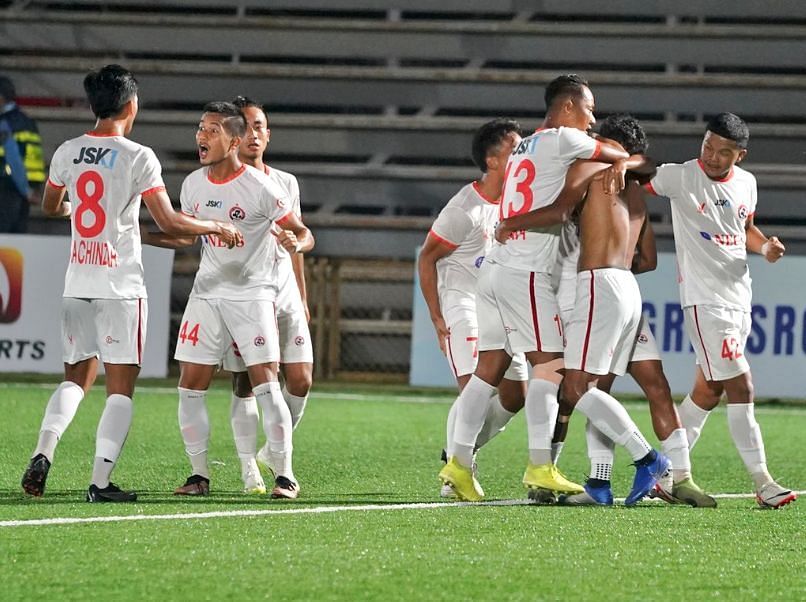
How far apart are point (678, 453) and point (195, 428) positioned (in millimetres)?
2140

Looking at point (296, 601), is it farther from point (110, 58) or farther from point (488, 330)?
point (110, 58)

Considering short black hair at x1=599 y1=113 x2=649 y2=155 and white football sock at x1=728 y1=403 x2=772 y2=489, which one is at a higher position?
short black hair at x1=599 y1=113 x2=649 y2=155

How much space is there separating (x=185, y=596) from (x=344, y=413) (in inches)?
304

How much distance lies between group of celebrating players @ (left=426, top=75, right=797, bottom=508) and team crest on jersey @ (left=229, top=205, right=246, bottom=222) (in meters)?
1.12

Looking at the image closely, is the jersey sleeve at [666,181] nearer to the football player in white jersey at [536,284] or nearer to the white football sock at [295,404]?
the football player in white jersey at [536,284]

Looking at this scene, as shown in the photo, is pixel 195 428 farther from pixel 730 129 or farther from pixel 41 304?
pixel 41 304

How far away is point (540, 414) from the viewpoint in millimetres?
6762

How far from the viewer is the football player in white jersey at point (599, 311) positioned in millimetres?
6492

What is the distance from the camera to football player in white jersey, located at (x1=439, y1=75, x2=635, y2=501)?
261 inches

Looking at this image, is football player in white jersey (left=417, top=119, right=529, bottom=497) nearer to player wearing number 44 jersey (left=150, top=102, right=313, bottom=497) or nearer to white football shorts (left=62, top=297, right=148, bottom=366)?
player wearing number 44 jersey (left=150, top=102, right=313, bottom=497)

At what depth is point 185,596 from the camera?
432 cm

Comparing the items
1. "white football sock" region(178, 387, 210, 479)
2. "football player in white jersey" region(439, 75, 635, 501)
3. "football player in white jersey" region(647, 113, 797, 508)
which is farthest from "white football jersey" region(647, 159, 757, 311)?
"white football sock" region(178, 387, 210, 479)

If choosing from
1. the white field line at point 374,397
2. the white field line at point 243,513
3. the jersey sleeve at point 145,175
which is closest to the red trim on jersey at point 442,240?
the white field line at point 243,513

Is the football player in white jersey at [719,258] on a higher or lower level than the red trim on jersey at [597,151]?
lower
